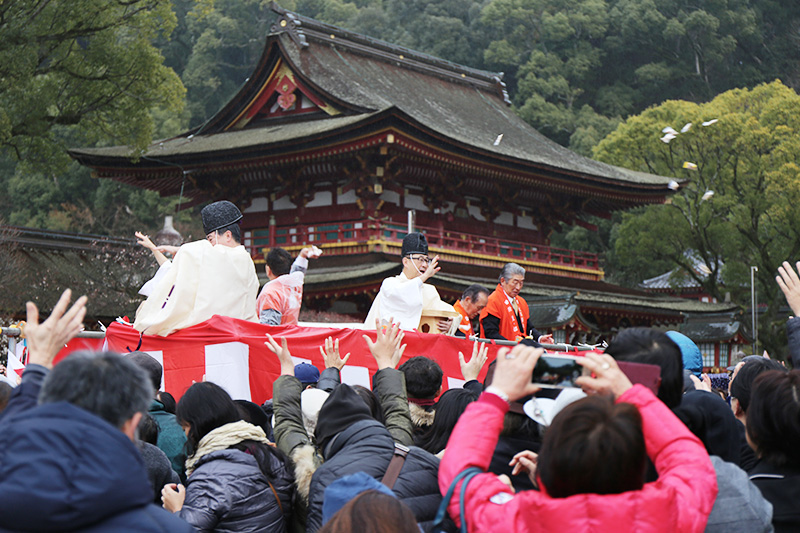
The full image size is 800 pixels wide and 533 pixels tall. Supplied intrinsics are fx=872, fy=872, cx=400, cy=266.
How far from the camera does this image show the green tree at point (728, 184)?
24.8 metres

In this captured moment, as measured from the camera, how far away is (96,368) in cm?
214

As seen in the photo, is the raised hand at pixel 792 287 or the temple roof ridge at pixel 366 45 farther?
the temple roof ridge at pixel 366 45

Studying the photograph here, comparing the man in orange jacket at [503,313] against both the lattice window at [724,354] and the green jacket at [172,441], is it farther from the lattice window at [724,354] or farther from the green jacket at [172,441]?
the lattice window at [724,354]

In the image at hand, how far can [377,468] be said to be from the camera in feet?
9.30

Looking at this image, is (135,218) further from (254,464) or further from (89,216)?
(254,464)

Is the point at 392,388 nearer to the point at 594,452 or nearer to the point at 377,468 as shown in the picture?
the point at 377,468

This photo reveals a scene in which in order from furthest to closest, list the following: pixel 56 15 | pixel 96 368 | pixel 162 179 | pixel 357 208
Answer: pixel 162 179 < pixel 357 208 < pixel 56 15 < pixel 96 368

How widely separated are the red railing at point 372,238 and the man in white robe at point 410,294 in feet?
37.7

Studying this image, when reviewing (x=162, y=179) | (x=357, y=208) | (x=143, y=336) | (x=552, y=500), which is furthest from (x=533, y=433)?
(x=162, y=179)

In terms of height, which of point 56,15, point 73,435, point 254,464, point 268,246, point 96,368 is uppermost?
point 56,15

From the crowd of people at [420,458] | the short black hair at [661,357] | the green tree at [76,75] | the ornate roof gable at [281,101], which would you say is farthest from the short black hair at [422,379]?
the ornate roof gable at [281,101]

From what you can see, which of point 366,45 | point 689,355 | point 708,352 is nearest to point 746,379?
point 689,355

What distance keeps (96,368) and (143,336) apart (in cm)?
321

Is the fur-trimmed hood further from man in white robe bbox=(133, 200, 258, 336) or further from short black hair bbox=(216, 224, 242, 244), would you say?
short black hair bbox=(216, 224, 242, 244)
